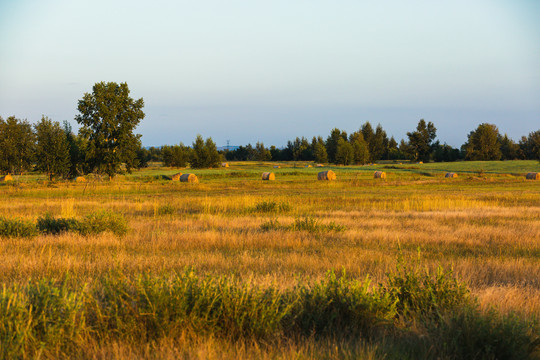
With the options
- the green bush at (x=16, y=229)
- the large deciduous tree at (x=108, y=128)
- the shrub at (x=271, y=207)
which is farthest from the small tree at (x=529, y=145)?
the green bush at (x=16, y=229)

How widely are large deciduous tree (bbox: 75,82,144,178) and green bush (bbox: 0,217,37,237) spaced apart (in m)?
40.9

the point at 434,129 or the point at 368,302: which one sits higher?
Result: the point at 434,129

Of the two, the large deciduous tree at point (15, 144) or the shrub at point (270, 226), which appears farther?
the large deciduous tree at point (15, 144)

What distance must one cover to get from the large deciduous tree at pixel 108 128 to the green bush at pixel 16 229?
134ft

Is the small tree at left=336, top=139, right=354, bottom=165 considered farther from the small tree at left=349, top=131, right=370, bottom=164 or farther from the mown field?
the mown field

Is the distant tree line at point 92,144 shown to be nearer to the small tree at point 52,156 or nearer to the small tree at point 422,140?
the small tree at point 52,156

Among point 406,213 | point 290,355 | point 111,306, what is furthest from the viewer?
point 406,213

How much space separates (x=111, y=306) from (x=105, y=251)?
4.29 m

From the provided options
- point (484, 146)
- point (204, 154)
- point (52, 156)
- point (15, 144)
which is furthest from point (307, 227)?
point (484, 146)

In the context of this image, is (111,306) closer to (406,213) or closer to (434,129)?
(406,213)

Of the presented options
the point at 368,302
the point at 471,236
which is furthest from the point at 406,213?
the point at 368,302

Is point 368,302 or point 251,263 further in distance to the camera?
point 251,263

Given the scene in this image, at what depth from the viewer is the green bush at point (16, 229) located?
1047 centimetres

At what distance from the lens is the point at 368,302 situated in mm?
4633
